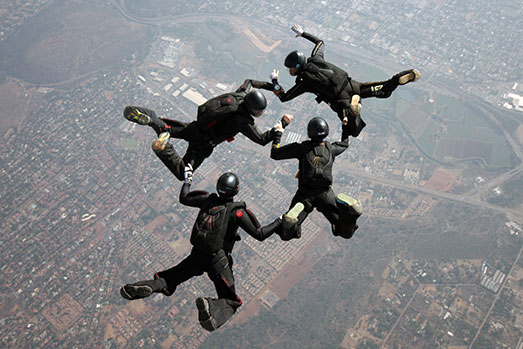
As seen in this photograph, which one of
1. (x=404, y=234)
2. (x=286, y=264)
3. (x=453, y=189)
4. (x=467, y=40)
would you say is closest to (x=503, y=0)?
(x=467, y=40)

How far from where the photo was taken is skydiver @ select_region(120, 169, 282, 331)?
1234 centimetres

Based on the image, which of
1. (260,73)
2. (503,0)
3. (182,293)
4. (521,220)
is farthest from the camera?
(503,0)

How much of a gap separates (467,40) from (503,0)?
75.2 feet

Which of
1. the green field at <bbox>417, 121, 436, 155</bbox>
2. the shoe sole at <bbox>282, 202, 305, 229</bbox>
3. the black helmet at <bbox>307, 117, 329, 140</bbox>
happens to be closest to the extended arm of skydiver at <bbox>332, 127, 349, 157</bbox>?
the black helmet at <bbox>307, 117, 329, 140</bbox>

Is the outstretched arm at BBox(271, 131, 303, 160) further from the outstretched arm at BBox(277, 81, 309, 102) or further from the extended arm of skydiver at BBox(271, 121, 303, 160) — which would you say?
the outstretched arm at BBox(277, 81, 309, 102)

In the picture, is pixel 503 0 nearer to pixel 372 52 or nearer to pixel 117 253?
pixel 372 52

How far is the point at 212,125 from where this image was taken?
46.4 ft

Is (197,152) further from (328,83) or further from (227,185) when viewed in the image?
(328,83)

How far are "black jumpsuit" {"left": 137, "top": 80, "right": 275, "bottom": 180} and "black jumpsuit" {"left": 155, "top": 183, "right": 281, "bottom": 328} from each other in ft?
3.83

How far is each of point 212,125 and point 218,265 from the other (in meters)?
4.75

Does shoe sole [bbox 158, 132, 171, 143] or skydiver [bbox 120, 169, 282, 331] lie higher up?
shoe sole [bbox 158, 132, 171, 143]

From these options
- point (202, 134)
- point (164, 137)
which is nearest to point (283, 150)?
point (202, 134)

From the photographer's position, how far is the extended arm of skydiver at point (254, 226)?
12.2m

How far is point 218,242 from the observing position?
41.4ft
